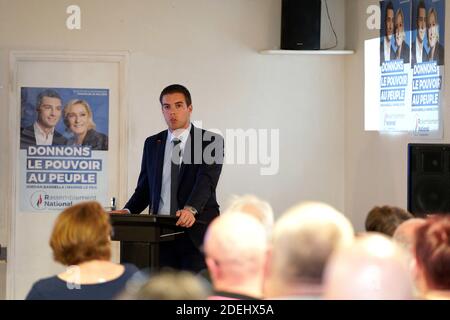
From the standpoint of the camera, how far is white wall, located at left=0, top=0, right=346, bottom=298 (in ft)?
23.6

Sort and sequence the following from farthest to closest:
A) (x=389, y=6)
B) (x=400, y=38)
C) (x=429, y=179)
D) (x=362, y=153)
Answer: (x=362, y=153), (x=389, y=6), (x=400, y=38), (x=429, y=179)

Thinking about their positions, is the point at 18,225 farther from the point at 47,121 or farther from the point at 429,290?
the point at 429,290

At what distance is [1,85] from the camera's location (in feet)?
23.5

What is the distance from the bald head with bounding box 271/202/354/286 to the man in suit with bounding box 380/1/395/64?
4998 mm

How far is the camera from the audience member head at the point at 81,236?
8.21 ft

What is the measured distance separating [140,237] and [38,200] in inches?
128

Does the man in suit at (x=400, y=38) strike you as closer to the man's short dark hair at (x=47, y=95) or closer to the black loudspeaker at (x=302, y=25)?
the black loudspeaker at (x=302, y=25)

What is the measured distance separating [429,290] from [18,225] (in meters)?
5.77

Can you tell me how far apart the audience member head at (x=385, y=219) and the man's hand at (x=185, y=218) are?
1684mm

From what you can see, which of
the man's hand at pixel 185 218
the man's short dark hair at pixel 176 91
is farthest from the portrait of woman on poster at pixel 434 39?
the man's hand at pixel 185 218

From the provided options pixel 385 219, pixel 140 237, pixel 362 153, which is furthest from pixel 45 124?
pixel 385 219

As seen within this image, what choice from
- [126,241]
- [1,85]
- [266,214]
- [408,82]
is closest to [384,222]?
[266,214]

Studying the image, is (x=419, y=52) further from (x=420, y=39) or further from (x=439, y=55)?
(x=439, y=55)

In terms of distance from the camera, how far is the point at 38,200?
7.29 metres
